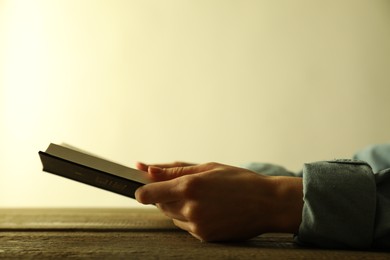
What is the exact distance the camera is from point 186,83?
161 centimetres

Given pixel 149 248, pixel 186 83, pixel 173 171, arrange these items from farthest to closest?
pixel 186 83 < pixel 173 171 < pixel 149 248

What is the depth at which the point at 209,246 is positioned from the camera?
1.14ft

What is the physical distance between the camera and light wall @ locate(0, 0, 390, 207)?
1534mm

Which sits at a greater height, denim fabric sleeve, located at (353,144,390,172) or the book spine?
the book spine

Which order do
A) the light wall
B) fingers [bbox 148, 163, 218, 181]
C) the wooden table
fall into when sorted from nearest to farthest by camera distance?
1. the wooden table
2. fingers [bbox 148, 163, 218, 181]
3. the light wall

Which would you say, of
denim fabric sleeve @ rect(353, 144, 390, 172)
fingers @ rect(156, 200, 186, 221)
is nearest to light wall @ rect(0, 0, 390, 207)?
denim fabric sleeve @ rect(353, 144, 390, 172)

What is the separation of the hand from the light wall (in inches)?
→ 45.0

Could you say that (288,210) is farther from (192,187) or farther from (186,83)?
(186,83)

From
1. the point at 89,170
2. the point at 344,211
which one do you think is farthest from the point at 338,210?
the point at 89,170

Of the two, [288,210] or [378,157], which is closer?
[288,210]

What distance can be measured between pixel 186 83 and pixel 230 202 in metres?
1.28

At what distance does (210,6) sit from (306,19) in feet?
1.39

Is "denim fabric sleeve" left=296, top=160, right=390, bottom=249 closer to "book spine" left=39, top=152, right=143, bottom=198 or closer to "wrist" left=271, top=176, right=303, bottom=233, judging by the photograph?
"wrist" left=271, top=176, right=303, bottom=233

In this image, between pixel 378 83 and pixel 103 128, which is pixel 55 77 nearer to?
pixel 103 128
